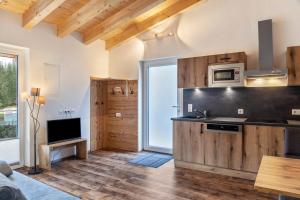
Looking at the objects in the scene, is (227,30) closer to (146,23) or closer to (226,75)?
(226,75)

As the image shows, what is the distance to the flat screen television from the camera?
3.95m

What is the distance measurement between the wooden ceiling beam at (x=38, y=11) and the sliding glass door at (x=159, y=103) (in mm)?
2412

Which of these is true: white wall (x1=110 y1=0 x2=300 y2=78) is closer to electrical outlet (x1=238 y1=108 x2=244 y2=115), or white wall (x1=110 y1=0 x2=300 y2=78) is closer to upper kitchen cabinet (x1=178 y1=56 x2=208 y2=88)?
upper kitchen cabinet (x1=178 y1=56 x2=208 y2=88)

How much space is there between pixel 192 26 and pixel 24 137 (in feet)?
13.0

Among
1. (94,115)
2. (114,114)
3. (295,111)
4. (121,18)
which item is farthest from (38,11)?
(295,111)

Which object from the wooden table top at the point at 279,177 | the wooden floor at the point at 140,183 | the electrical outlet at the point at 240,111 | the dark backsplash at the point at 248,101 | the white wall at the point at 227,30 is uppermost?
the white wall at the point at 227,30

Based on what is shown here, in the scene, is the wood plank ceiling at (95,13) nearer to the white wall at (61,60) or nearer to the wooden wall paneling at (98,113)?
the white wall at (61,60)

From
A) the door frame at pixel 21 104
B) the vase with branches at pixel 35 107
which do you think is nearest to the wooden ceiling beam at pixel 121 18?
the door frame at pixel 21 104

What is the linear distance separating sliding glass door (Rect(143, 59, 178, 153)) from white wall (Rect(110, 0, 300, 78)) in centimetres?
33

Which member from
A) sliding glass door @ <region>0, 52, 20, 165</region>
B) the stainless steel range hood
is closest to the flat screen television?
sliding glass door @ <region>0, 52, 20, 165</region>

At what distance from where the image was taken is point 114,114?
5414 mm

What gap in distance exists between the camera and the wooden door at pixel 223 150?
333cm

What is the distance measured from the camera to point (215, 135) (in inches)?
138

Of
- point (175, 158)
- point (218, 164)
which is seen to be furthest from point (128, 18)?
point (218, 164)
